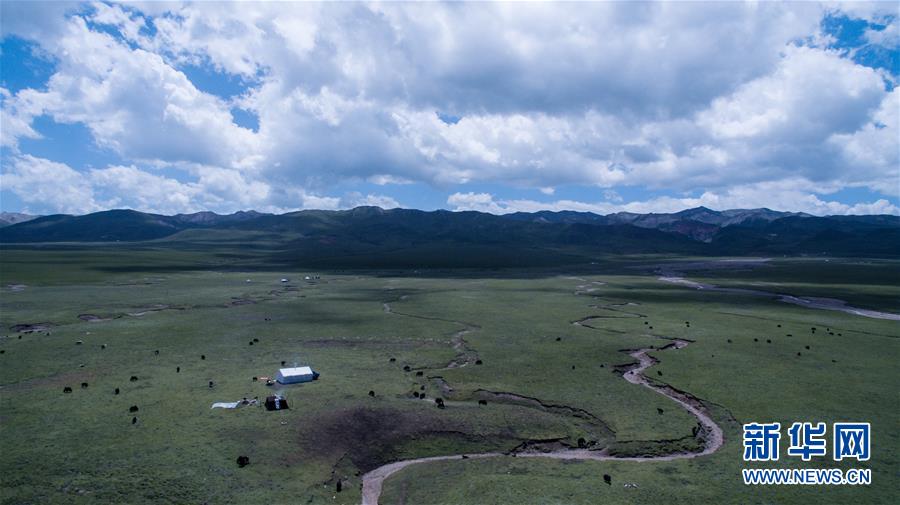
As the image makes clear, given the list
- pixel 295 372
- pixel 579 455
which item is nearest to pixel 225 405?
pixel 295 372

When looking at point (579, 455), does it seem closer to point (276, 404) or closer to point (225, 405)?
point (276, 404)

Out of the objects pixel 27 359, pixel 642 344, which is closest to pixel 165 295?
pixel 27 359

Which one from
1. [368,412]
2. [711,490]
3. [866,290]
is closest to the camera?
[711,490]

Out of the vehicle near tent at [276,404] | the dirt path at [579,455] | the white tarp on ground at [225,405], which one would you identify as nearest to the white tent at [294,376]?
the white tarp on ground at [225,405]

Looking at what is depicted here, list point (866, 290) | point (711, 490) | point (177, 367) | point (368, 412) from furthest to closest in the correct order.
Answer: point (866, 290) < point (177, 367) < point (368, 412) < point (711, 490)

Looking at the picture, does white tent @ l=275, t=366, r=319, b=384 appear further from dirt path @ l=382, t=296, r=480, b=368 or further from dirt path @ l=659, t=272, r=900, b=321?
dirt path @ l=659, t=272, r=900, b=321

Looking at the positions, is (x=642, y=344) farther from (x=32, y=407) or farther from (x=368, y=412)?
(x=32, y=407)

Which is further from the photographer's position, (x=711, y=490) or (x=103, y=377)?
(x=103, y=377)
